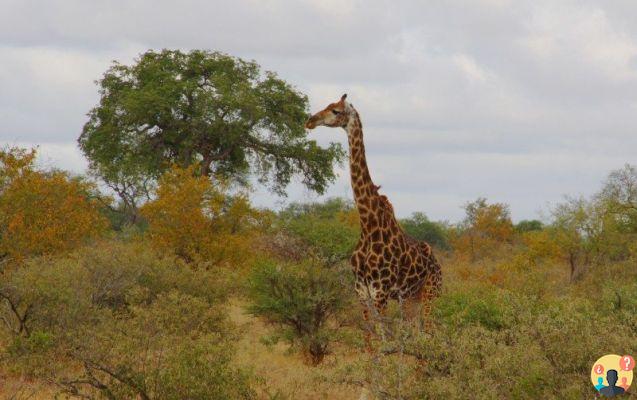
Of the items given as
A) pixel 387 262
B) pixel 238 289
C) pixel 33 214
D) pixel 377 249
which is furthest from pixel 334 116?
pixel 33 214

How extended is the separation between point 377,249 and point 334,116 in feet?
6.01

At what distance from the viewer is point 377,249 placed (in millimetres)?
12609

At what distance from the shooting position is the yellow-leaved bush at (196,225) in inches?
1063

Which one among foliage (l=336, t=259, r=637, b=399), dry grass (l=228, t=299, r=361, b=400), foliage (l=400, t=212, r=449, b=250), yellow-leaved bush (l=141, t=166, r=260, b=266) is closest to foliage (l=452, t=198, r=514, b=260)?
foliage (l=400, t=212, r=449, b=250)

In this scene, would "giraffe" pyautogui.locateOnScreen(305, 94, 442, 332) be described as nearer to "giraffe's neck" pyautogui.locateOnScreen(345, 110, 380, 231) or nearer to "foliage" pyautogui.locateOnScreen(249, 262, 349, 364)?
"giraffe's neck" pyautogui.locateOnScreen(345, 110, 380, 231)

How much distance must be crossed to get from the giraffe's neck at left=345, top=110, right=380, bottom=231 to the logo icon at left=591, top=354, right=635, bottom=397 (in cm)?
726

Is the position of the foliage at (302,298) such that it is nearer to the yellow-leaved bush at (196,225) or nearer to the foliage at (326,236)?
the foliage at (326,236)

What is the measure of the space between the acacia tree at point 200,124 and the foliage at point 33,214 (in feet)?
45.8

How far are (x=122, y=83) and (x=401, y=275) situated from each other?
3171 cm

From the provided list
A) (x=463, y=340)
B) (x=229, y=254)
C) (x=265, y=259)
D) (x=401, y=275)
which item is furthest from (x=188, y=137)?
(x=463, y=340)

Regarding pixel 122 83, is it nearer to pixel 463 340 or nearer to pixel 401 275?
pixel 401 275

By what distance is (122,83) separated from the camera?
42.3 metres

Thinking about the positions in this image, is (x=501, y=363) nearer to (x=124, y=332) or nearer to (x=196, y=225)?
(x=124, y=332)

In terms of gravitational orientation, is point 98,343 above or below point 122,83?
below
